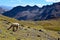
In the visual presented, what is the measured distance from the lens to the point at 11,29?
51.1 meters

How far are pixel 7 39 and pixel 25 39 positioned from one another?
5.67 meters

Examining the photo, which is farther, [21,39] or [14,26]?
[14,26]

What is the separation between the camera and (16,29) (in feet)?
165

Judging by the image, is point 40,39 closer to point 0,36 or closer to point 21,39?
point 21,39

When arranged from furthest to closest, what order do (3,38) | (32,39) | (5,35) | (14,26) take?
1. (14,26)
2. (32,39)
3. (5,35)
4. (3,38)

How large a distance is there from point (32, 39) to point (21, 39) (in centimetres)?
430

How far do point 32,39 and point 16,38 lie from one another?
204 inches

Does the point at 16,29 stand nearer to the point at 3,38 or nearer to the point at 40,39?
the point at 40,39

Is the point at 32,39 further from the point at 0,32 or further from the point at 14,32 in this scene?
the point at 0,32

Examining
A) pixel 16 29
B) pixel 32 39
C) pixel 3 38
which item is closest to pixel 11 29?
pixel 16 29

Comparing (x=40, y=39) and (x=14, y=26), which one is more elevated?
(x=14, y=26)

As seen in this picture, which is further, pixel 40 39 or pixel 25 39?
pixel 40 39

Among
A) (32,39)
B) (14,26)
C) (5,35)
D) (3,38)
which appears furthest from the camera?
(14,26)

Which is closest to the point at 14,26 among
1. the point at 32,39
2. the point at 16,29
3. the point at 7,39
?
the point at 16,29
